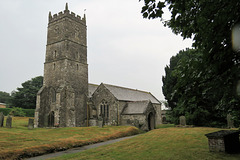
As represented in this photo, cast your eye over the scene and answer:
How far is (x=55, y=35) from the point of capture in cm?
3216

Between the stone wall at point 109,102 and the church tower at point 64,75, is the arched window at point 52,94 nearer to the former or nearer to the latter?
the church tower at point 64,75

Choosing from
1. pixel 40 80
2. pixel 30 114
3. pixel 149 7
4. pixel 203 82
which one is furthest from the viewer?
→ pixel 40 80

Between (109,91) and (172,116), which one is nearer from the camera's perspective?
(172,116)

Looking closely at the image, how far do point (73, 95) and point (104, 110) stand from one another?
18.8 feet

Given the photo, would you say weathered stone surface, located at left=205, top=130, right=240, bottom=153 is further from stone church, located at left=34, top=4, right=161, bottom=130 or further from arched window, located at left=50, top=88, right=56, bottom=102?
arched window, located at left=50, top=88, right=56, bottom=102

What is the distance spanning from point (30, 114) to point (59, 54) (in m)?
20.7

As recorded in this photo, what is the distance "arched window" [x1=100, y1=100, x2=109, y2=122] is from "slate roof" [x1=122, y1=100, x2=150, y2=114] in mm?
2924

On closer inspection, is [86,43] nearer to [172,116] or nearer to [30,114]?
[172,116]

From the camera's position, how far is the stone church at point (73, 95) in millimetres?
28156

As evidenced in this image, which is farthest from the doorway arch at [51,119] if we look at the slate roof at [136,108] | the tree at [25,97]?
the tree at [25,97]

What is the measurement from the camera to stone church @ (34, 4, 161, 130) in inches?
1109

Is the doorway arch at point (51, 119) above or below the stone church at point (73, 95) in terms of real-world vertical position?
below

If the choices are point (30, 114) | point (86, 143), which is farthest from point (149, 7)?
point (30, 114)

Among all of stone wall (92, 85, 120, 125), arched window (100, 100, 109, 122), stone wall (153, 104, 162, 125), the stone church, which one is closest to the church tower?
the stone church
